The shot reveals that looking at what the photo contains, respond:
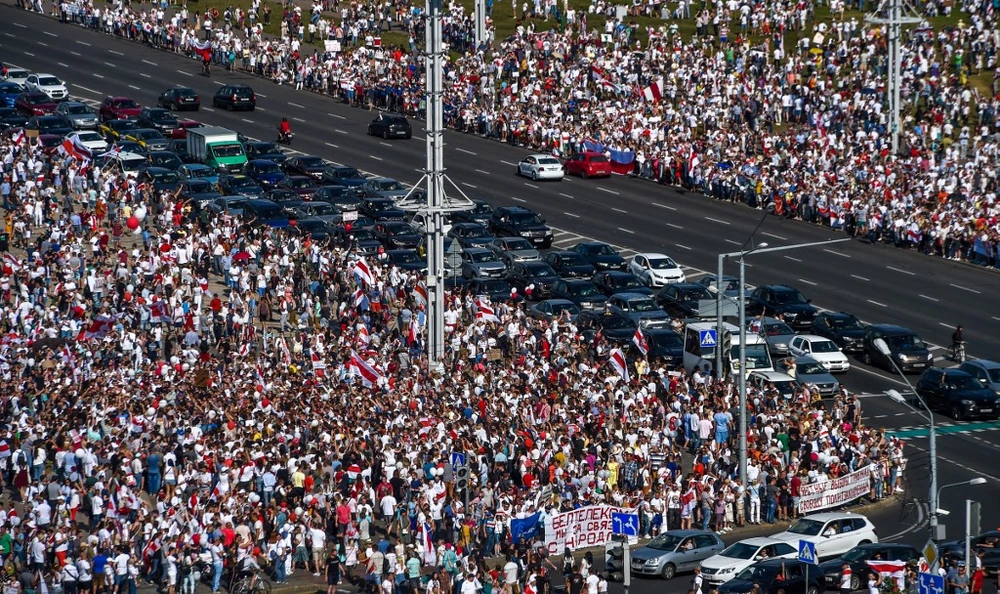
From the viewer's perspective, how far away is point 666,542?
139ft

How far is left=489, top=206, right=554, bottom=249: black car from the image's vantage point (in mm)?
69125

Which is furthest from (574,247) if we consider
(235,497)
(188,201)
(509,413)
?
(235,497)

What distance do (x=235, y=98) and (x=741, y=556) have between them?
51.0m

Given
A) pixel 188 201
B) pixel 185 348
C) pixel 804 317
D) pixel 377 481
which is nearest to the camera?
pixel 377 481

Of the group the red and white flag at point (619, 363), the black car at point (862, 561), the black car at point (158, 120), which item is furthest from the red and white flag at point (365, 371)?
the black car at point (158, 120)

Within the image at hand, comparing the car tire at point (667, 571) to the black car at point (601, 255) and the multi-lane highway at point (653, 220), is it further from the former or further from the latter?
the black car at point (601, 255)

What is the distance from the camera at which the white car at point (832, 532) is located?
42656mm

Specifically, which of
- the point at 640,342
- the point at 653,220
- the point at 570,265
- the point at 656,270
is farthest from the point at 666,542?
the point at 653,220

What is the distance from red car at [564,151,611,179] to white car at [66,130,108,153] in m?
20.6

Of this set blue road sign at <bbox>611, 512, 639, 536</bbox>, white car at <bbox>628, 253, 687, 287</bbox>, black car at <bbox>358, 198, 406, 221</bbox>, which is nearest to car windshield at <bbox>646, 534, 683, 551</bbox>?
blue road sign at <bbox>611, 512, 639, 536</bbox>

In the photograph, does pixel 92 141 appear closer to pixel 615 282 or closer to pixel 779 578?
pixel 615 282

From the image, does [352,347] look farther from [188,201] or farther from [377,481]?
[188,201]

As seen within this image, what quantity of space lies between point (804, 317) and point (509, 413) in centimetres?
1604

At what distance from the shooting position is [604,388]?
5112 cm
